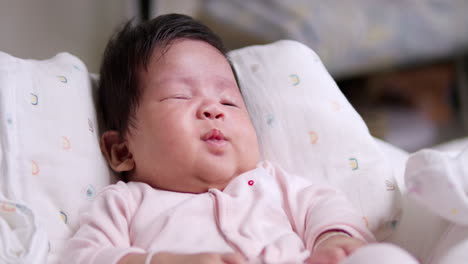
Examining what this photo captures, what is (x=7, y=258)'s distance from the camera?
0.78m

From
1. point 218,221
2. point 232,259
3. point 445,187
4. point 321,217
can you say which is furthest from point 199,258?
point 445,187

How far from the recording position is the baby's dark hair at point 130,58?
3.46 feet

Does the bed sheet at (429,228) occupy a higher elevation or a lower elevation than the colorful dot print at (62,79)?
lower

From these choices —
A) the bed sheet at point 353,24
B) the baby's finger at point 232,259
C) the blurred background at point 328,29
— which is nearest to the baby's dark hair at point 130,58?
the baby's finger at point 232,259

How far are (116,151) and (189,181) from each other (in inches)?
8.3

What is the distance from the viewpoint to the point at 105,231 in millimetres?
840

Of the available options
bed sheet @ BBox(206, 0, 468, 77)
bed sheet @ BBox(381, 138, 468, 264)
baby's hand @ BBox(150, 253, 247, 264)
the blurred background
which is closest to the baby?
baby's hand @ BBox(150, 253, 247, 264)

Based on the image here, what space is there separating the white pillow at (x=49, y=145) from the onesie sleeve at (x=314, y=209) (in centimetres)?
37

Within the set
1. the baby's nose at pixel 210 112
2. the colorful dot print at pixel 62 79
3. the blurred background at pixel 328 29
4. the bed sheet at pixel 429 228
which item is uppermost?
the colorful dot print at pixel 62 79

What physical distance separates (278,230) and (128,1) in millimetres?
2195

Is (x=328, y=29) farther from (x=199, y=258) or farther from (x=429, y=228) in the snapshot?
(x=199, y=258)

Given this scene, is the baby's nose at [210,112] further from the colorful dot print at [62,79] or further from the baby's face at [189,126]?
the colorful dot print at [62,79]

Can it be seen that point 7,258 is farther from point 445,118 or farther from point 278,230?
point 445,118

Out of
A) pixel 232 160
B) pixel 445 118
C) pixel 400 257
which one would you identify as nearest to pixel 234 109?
pixel 232 160
